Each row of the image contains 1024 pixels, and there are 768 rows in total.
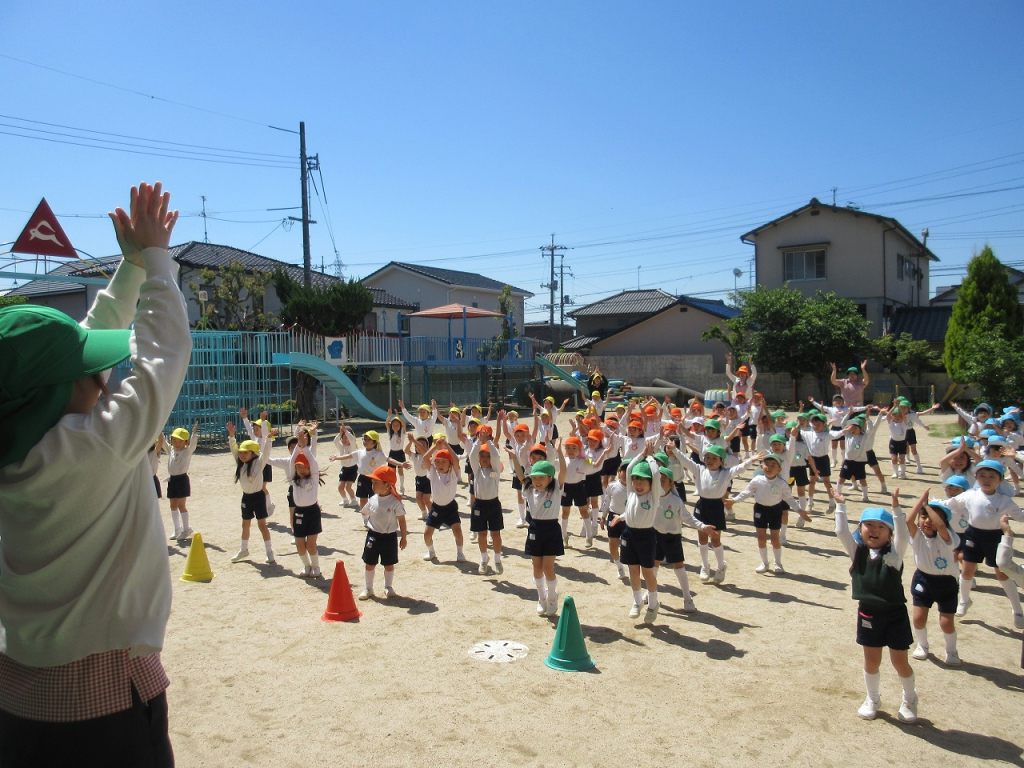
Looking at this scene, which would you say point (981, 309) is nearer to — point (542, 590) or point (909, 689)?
point (542, 590)

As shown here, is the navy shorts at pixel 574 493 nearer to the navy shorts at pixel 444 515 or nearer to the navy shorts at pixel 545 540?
the navy shorts at pixel 444 515

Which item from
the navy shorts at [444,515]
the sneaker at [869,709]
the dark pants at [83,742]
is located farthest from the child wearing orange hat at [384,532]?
the dark pants at [83,742]

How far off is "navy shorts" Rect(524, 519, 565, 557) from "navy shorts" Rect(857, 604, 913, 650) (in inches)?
130

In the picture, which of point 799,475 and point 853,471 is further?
point 853,471

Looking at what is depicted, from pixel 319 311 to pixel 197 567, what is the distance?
19.9 metres

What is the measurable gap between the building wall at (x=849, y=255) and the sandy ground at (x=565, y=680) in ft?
94.0

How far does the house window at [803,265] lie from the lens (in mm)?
36094

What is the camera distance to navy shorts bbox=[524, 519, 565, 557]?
8.08 meters

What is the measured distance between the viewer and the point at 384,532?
862 centimetres

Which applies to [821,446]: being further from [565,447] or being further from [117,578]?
[117,578]

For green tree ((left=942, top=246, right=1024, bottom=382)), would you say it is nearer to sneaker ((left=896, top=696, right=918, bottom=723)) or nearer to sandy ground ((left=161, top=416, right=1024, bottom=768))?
sandy ground ((left=161, top=416, right=1024, bottom=768))

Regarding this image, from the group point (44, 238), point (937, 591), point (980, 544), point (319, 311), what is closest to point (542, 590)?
point (937, 591)

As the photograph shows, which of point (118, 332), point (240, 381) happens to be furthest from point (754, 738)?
point (240, 381)

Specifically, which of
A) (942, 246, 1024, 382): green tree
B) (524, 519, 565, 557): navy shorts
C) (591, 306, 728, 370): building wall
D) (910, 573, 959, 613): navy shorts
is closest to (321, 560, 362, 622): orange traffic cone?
(524, 519, 565, 557): navy shorts
